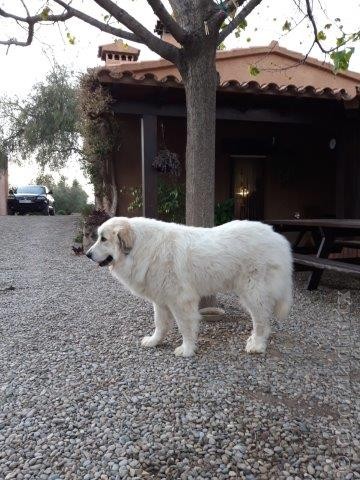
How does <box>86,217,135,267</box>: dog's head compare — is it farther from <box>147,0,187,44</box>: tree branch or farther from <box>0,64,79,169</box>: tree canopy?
<box>0,64,79,169</box>: tree canopy

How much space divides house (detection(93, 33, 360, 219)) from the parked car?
11.9 m

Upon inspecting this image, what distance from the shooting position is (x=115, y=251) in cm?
349

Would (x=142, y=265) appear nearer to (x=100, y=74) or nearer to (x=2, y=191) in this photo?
(x=100, y=74)

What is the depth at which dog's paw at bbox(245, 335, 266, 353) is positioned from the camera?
353 cm

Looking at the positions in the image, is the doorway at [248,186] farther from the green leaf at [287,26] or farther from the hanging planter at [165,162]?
the green leaf at [287,26]

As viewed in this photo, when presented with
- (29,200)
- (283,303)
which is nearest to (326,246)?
(283,303)

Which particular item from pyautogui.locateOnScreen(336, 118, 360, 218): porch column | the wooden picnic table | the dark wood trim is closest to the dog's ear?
the wooden picnic table

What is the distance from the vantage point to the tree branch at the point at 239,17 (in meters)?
4.60

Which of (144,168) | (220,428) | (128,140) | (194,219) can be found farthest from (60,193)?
(220,428)

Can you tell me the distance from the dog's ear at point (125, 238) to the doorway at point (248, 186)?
755 cm

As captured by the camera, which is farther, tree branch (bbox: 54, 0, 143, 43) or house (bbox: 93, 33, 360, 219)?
house (bbox: 93, 33, 360, 219)

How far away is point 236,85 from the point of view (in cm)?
738

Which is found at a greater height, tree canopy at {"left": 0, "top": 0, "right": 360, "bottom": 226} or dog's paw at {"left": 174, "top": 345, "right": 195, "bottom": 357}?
tree canopy at {"left": 0, "top": 0, "right": 360, "bottom": 226}

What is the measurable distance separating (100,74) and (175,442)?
618cm
